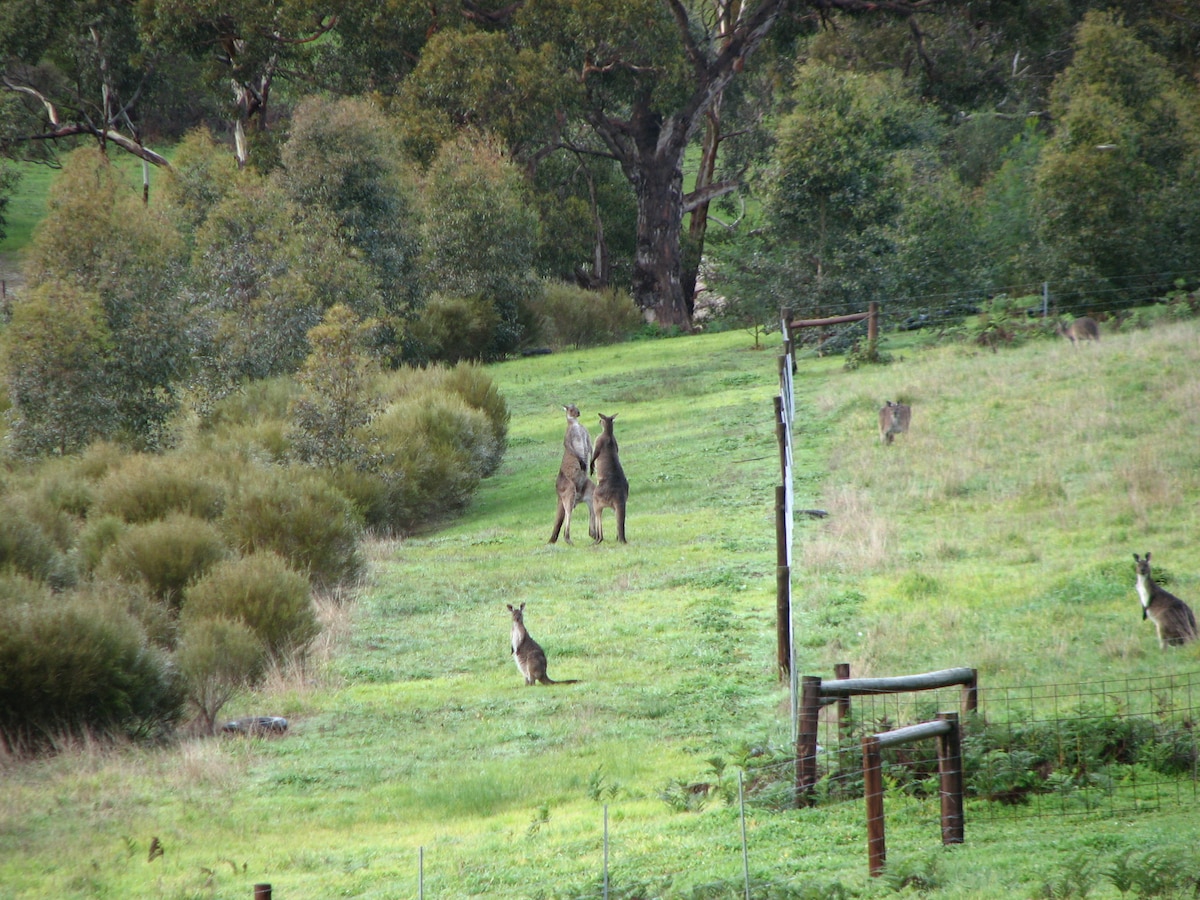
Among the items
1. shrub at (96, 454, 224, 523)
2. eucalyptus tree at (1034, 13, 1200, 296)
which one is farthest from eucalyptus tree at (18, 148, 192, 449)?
eucalyptus tree at (1034, 13, 1200, 296)

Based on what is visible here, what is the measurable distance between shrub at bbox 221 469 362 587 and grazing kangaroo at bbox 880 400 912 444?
805cm

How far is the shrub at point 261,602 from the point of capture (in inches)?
581

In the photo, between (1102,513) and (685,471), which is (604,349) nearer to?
(685,471)

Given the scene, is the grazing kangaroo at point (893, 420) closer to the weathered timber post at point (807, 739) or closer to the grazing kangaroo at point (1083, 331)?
the grazing kangaroo at point (1083, 331)

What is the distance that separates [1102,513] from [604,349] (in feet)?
96.2

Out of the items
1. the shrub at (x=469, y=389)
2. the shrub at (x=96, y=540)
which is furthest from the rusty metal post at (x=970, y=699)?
the shrub at (x=469, y=389)

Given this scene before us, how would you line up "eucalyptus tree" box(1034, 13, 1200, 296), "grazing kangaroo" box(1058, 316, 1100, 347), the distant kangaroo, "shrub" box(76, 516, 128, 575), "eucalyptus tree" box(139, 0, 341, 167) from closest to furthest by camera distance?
1. the distant kangaroo
2. "shrub" box(76, 516, 128, 575)
3. "grazing kangaroo" box(1058, 316, 1100, 347)
4. "eucalyptus tree" box(1034, 13, 1200, 296)
5. "eucalyptus tree" box(139, 0, 341, 167)

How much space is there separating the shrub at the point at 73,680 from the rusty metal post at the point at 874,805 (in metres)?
7.71

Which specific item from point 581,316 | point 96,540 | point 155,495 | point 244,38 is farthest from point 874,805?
point 244,38

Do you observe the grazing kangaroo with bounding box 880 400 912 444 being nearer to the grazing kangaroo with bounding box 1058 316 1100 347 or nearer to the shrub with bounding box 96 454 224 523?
the grazing kangaroo with bounding box 1058 316 1100 347

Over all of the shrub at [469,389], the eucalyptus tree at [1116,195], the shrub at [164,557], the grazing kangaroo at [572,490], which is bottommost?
the shrub at [164,557]

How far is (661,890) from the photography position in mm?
7254

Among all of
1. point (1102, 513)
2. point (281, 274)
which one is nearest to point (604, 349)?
point (281, 274)

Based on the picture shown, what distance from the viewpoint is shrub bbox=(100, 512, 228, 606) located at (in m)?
16.8
